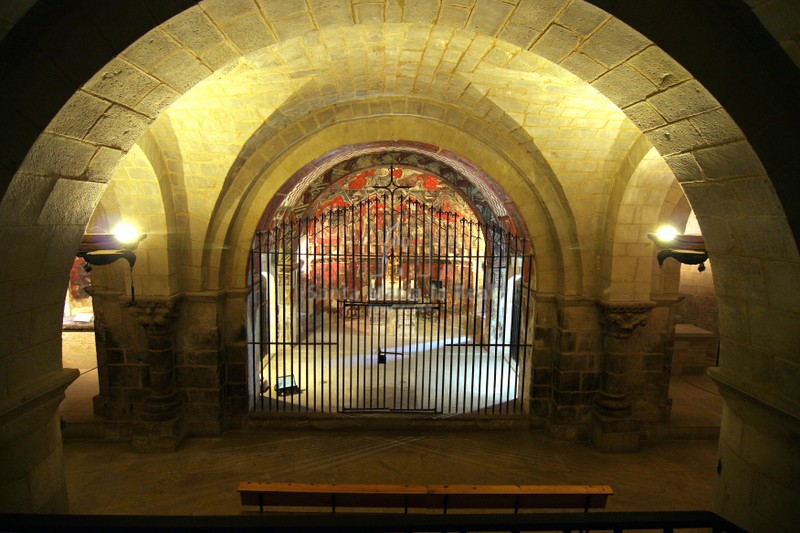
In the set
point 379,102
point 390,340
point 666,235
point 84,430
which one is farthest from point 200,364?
point 390,340

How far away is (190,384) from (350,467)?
2.32m

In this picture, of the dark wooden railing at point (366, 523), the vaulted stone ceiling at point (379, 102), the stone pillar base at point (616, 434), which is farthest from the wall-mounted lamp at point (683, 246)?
the dark wooden railing at point (366, 523)

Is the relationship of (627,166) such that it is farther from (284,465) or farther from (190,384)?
(190,384)

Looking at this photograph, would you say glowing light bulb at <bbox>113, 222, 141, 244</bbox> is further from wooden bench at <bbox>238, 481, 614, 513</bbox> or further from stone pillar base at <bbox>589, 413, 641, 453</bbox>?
stone pillar base at <bbox>589, 413, 641, 453</bbox>

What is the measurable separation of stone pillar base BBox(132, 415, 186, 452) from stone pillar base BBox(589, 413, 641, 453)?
209 inches

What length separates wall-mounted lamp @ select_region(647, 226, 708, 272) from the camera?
4465mm

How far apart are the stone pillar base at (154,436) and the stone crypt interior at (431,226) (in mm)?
28

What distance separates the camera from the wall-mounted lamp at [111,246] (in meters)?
4.41

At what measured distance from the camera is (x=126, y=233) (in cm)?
486

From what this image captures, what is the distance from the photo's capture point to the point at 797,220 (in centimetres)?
196

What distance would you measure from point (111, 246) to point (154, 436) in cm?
246

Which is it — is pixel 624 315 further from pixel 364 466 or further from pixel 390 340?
pixel 390 340

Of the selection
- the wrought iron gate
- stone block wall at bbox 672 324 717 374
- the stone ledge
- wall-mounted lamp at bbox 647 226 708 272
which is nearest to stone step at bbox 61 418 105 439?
the wrought iron gate

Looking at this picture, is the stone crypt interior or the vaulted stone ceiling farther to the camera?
the vaulted stone ceiling
